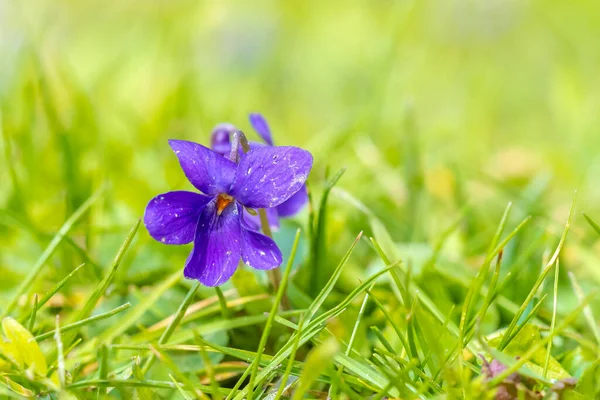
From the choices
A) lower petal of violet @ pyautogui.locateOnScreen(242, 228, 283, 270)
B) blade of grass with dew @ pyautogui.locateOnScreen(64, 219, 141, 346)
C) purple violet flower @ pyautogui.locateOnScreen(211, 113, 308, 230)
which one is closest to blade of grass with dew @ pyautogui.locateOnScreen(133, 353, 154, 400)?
blade of grass with dew @ pyautogui.locateOnScreen(64, 219, 141, 346)

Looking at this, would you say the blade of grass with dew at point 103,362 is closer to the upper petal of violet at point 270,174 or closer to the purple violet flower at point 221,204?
the purple violet flower at point 221,204

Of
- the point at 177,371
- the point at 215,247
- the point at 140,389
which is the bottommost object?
the point at 140,389

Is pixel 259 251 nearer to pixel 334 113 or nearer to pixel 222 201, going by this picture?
pixel 222 201

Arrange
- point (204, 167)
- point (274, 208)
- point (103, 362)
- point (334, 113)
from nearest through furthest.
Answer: point (103, 362) → point (204, 167) → point (274, 208) → point (334, 113)

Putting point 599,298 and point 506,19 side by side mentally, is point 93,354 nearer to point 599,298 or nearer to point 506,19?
point 599,298

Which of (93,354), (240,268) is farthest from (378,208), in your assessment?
(93,354)

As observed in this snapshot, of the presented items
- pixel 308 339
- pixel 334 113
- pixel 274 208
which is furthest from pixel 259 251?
pixel 334 113
